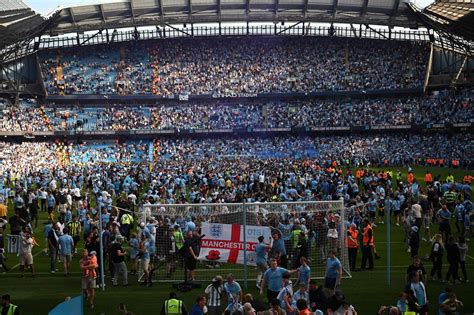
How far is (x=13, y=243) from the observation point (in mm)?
19156

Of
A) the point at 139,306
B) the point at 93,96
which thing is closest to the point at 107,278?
the point at 139,306

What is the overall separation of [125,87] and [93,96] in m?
3.61

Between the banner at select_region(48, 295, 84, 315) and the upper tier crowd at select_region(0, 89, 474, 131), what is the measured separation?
179ft

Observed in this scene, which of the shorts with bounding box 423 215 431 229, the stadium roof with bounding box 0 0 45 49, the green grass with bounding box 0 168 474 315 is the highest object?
the stadium roof with bounding box 0 0 45 49

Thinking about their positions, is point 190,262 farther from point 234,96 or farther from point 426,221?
point 234,96

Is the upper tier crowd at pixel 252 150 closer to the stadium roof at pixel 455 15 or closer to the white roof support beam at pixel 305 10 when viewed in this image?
the stadium roof at pixel 455 15

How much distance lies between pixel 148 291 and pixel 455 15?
4016 cm

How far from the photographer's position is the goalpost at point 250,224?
50.0ft

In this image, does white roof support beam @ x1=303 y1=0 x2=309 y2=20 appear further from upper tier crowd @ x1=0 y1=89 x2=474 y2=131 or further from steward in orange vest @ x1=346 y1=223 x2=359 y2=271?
steward in orange vest @ x1=346 y1=223 x2=359 y2=271

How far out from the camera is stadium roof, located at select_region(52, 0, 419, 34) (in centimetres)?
5622

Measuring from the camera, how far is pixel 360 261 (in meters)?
17.4

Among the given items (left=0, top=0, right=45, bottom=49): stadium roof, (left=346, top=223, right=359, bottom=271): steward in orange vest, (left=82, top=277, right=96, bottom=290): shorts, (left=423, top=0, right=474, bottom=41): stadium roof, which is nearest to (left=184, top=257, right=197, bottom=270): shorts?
(left=82, top=277, right=96, bottom=290): shorts

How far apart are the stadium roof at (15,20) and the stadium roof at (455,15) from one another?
3190 cm

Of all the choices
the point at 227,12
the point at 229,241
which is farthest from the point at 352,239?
the point at 227,12
